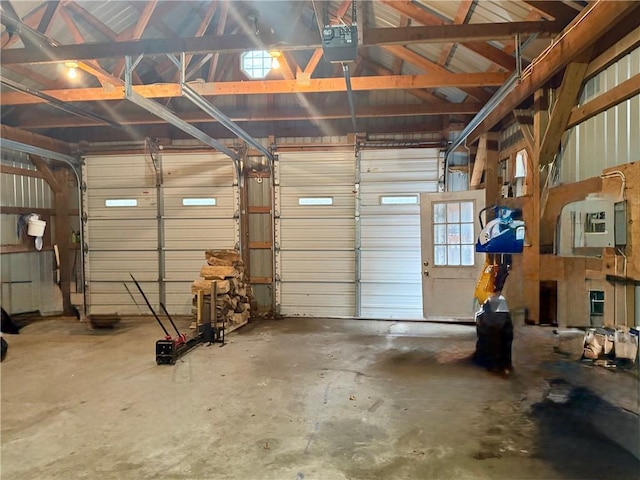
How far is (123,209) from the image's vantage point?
7738mm

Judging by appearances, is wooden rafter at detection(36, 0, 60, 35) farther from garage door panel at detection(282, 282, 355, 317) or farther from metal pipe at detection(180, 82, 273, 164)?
garage door panel at detection(282, 282, 355, 317)

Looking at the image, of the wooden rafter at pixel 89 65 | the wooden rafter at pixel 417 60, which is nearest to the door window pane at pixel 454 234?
the wooden rafter at pixel 417 60

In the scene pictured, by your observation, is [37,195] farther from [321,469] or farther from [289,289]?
[321,469]

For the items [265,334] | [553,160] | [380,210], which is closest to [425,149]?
[380,210]

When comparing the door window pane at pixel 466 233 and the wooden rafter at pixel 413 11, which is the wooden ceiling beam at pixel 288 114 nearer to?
the door window pane at pixel 466 233

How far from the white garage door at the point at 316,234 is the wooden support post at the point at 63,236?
4.23m

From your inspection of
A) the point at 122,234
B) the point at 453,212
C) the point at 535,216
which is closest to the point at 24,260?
the point at 122,234

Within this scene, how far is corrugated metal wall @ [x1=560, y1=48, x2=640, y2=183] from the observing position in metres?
3.08

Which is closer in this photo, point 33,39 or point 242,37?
point 242,37

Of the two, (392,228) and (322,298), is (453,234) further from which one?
(322,298)

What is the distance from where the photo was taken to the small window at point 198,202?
7527mm

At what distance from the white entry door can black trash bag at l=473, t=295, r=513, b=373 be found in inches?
66.9

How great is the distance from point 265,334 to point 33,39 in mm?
4339

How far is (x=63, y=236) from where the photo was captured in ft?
25.6
